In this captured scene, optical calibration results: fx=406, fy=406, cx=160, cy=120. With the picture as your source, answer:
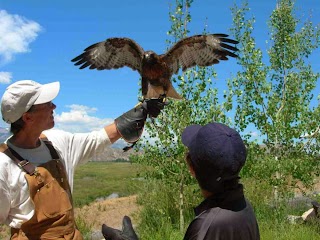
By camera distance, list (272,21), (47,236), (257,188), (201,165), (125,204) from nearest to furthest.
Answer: (201,165)
(47,236)
(257,188)
(272,21)
(125,204)

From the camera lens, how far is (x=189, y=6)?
7.68 metres

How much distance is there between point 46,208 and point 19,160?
296 millimetres

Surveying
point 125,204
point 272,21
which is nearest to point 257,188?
point 272,21

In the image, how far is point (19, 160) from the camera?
86.0 inches

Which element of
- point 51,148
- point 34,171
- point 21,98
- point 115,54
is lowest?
point 34,171

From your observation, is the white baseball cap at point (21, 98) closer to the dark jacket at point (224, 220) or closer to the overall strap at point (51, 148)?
the overall strap at point (51, 148)

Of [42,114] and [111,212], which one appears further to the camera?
[111,212]

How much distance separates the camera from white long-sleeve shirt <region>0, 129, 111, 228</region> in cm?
211

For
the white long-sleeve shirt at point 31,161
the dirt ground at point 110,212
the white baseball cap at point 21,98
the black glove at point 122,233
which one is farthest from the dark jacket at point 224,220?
the dirt ground at point 110,212

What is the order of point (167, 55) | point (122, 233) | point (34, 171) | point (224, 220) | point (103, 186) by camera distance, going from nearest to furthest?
point (224, 220), point (122, 233), point (34, 171), point (167, 55), point (103, 186)

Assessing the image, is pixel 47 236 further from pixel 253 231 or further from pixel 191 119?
pixel 191 119

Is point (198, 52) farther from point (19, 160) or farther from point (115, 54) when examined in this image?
point (19, 160)

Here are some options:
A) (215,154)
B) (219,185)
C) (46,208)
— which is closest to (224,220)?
(219,185)

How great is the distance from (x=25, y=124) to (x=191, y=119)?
222 inches
